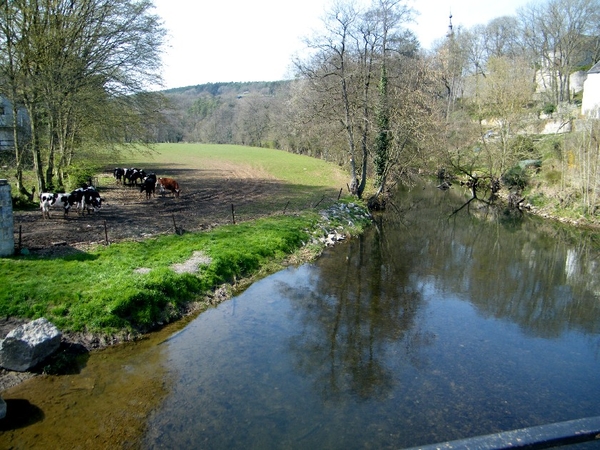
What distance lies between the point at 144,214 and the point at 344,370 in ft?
43.5

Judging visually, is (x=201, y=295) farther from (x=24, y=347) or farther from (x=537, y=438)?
(x=537, y=438)

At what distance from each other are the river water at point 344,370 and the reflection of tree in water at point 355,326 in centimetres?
4

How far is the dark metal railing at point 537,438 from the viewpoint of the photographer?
187 inches

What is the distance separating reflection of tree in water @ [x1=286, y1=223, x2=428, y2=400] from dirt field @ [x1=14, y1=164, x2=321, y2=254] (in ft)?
21.1

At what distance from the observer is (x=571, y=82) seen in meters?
52.0

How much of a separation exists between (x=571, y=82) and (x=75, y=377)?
60566 millimetres

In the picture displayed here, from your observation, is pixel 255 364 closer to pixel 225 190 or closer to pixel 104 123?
pixel 104 123

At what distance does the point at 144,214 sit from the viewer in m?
19.3

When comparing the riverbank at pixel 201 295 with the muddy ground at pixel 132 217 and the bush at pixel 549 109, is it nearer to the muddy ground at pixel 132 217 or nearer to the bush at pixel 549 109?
the muddy ground at pixel 132 217

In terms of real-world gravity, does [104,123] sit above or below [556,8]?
below

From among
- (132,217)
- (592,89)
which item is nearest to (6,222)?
(132,217)

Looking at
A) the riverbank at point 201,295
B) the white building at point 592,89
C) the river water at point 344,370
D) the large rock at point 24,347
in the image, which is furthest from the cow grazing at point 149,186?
the white building at point 592,89

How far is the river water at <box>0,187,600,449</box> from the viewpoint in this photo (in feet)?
Result: 23.9

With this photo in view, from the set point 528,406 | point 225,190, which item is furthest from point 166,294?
point 225,190
